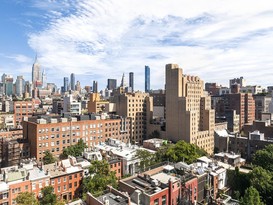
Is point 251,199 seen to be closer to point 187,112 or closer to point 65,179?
point 65,179

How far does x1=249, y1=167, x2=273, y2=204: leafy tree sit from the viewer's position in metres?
49.2

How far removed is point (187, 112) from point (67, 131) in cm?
5002

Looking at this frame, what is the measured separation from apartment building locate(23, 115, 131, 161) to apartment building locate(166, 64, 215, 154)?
915 inches

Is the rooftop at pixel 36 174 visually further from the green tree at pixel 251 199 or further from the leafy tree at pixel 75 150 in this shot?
the green tree at pixel 251 199

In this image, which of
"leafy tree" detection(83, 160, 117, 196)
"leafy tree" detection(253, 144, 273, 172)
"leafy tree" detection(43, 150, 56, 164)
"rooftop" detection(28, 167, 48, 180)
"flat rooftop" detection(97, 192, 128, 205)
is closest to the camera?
Result: "flat rooftop" detection(97, 192, 128, 205)

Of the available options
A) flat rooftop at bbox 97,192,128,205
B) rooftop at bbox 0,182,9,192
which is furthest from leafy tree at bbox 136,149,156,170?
rooftop at bbox 0,182,9,192

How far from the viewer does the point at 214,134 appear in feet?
356

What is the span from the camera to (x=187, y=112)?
9812cm

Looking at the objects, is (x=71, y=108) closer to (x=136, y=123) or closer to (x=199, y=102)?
(x=136, y=123)

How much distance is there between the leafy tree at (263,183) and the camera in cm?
4925

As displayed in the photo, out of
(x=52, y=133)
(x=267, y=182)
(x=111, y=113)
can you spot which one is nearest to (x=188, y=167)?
(x=267, y=182)

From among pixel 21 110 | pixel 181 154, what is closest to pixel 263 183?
pixel 181 154

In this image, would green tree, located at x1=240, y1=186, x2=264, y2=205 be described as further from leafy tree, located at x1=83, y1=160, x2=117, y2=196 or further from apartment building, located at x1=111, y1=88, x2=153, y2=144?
apartment building, located at x1=111, y1=88, x2=153, y2=144

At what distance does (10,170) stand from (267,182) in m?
58.3
